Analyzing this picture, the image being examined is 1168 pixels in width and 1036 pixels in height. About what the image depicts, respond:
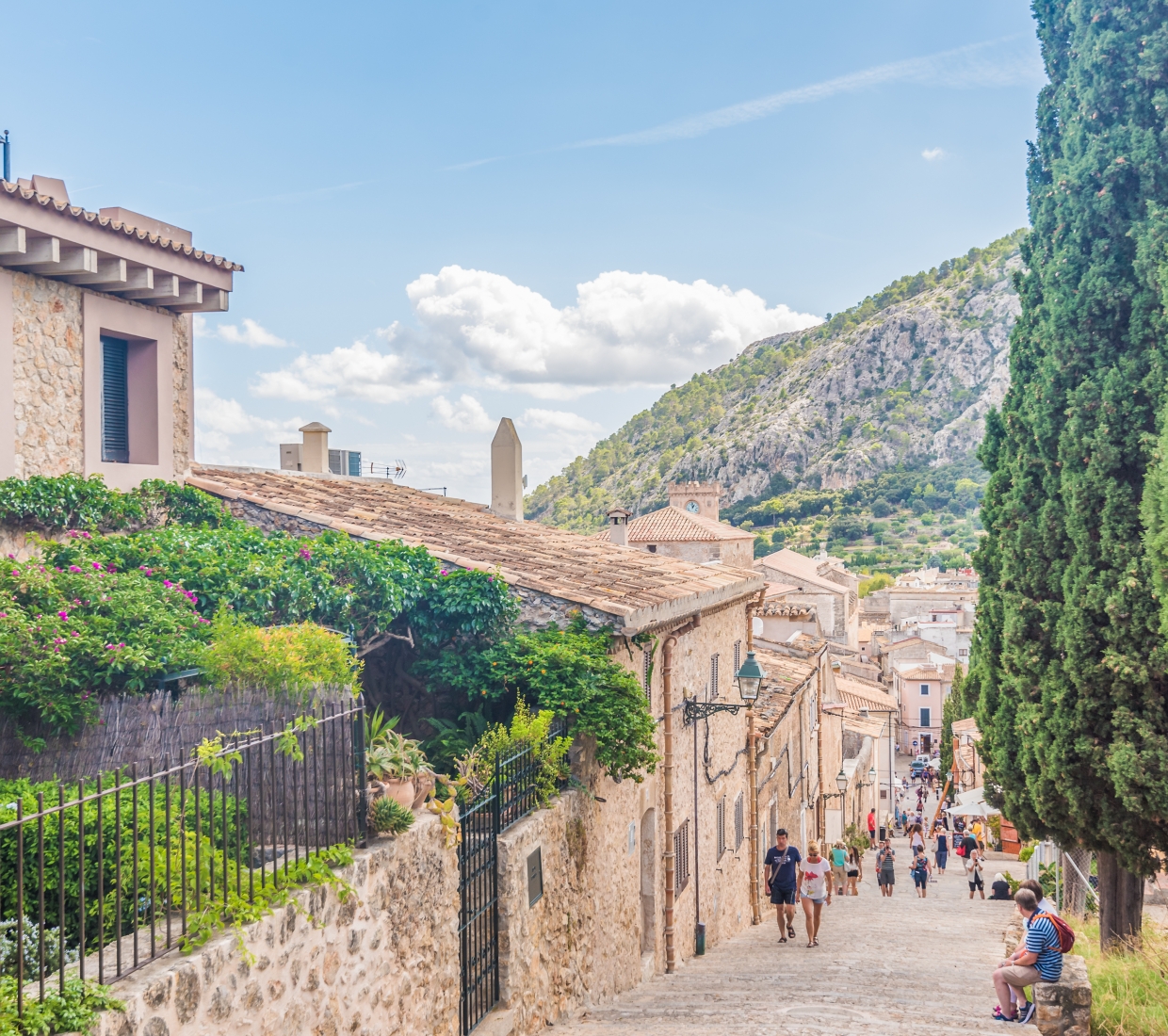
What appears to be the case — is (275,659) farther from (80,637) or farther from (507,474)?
(507,474)

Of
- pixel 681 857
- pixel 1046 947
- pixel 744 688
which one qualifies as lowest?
pixel 681 857

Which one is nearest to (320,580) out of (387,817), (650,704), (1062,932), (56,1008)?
(650,704)

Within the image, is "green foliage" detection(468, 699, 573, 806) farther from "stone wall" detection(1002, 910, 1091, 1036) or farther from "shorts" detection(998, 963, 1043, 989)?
"stone wall" detection(1002, 910, 1091, 1036)

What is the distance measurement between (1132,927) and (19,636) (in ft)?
36.8

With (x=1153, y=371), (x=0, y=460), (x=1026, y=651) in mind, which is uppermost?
(x=1153, y=371)

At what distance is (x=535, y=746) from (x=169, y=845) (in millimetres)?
4678

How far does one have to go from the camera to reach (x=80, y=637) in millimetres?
8547

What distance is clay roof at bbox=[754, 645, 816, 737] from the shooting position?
20.7m

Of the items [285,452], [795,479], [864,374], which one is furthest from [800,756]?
[864,374]

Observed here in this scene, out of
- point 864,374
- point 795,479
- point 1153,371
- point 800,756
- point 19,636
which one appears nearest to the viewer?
point 19,636

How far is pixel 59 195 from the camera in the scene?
11031 millimetres

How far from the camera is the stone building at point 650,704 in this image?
32.3 ft

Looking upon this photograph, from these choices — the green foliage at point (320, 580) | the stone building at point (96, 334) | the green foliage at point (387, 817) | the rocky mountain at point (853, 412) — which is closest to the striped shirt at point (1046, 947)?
the green foliage at point (387, 817)

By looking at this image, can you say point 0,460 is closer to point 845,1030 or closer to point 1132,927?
point 845,1030
